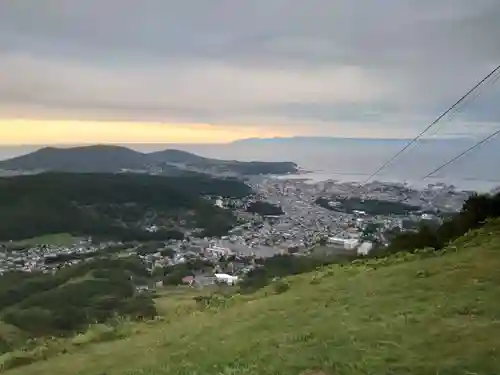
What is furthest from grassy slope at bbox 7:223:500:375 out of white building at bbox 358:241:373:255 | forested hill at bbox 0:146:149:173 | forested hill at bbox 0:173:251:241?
forested hill at bbox 0:146:149:173

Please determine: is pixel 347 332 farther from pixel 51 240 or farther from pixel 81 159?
pixel 81 159

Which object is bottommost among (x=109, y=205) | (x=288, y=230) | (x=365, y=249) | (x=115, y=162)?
(x=288, y=230)

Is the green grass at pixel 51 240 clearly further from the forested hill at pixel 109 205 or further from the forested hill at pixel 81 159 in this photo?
the forested hill at pixel 81 159

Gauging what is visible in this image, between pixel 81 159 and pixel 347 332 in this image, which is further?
pixel 81 159

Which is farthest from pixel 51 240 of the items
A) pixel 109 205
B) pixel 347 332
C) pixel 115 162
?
pixel 347 332

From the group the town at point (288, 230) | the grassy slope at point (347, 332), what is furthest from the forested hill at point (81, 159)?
the grassy slope at point (347, 332)

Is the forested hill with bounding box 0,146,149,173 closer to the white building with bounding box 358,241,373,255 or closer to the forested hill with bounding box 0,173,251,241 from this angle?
the forested hill with bounding box 0,173,251,241
